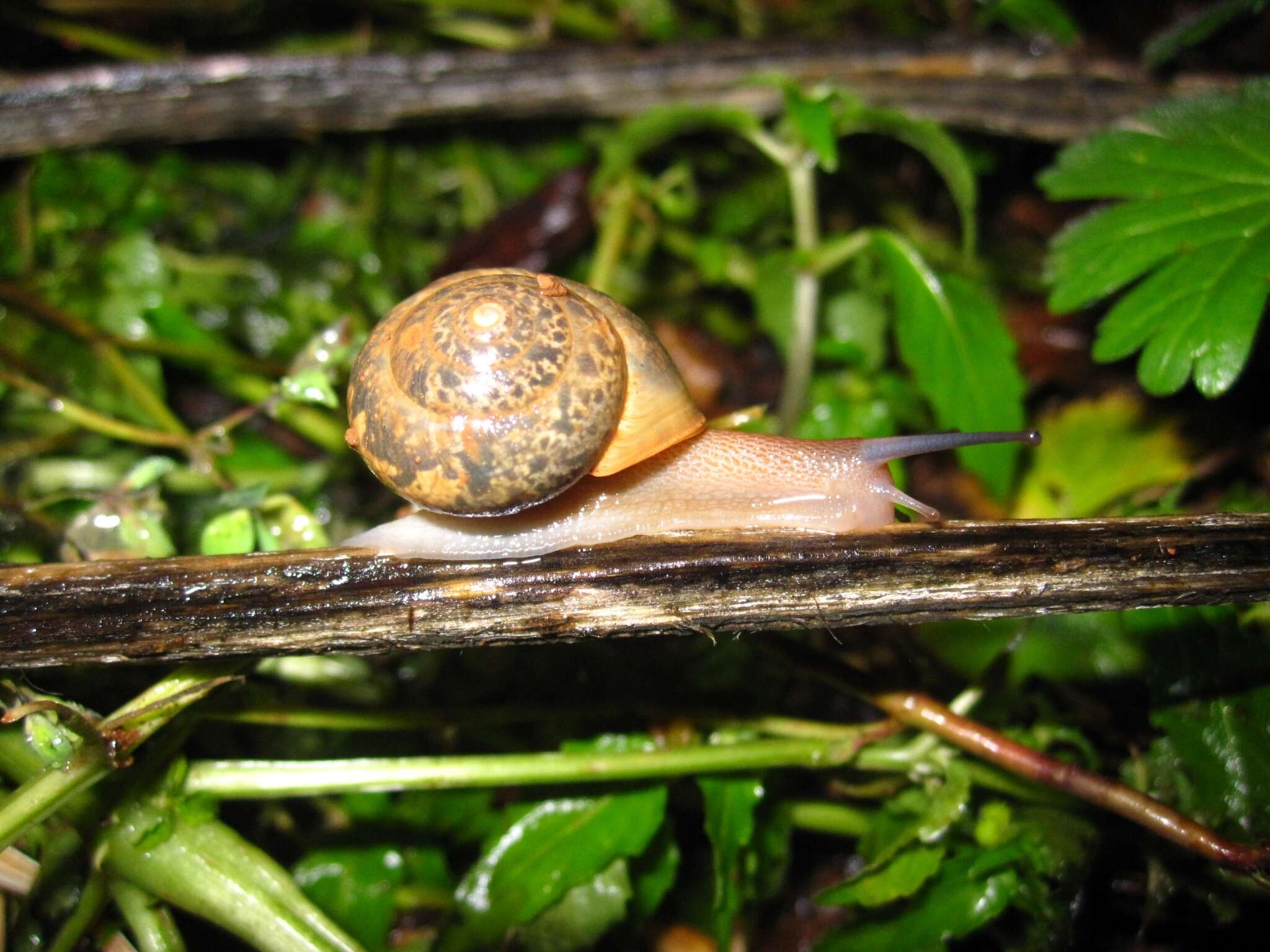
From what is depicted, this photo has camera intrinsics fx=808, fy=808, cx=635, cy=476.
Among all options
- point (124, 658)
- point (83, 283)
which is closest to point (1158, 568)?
point (124, 658)

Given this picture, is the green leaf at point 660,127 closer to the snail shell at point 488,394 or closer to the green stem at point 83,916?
the snail shell at point 488,394

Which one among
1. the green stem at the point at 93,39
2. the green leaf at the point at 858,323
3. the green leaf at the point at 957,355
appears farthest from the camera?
the green stem at the point at 93,39

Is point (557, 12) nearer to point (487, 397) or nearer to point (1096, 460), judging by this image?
point (487, 397)

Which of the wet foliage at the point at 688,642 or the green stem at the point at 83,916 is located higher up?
the wet foliage at the point at 688,642

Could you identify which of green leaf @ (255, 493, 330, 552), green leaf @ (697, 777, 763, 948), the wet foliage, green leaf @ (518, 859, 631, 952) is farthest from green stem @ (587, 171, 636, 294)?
green leaf @ (518, 859, 631, 952)

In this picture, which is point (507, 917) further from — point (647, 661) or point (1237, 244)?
point (1237, 244)

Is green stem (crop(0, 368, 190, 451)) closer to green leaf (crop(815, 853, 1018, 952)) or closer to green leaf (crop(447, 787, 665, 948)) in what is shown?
green leaf (crop(447, 787, 665, 948))

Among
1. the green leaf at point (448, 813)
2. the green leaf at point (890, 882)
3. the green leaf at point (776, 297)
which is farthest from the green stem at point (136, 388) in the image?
the green leaf at point (890, 882)

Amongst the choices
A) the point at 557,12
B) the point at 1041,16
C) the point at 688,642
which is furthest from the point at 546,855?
the point at 557,12

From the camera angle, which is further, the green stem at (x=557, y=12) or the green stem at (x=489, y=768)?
the green stem at (x=557, y=12)
